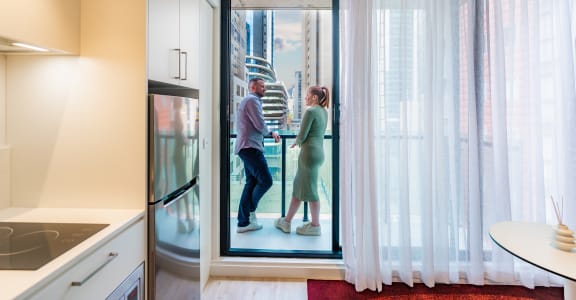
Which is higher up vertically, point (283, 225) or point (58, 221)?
point (58, 221)

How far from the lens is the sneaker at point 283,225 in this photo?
3.12m

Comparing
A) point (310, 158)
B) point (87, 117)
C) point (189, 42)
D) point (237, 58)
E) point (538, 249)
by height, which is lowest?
point (538, 249)

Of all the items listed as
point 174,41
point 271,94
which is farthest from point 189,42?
point 271,94

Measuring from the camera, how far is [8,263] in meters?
0.90

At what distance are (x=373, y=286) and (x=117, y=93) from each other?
202 cm

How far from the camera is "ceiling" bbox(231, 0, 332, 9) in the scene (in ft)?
8.96

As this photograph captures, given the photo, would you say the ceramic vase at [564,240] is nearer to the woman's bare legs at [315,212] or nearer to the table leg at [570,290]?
the table leg at [570,290]

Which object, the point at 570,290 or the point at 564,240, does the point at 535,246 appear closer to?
the point at 564,240

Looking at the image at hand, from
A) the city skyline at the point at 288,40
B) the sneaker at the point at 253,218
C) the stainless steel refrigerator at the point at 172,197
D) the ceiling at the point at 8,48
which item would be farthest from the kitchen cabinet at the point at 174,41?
the sneaker at the point at 253,218

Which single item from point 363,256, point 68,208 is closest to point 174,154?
point 68,208

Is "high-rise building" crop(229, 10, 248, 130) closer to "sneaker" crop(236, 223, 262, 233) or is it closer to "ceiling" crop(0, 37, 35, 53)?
"sneaker" crop(236, 223, 262, 233)

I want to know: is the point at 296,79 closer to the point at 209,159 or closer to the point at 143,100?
the point at 209,159

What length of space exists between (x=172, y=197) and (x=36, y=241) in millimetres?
607

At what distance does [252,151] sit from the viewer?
2912mm
